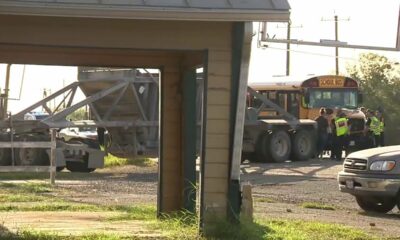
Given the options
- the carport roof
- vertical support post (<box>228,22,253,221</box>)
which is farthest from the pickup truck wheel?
the carport roof

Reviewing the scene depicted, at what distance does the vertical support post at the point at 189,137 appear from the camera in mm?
11117

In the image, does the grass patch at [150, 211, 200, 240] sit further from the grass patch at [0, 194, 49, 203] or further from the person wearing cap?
the person wearing cap

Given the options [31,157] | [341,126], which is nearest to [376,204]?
[31,157]

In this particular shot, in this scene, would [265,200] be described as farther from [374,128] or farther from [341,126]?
[374,128]

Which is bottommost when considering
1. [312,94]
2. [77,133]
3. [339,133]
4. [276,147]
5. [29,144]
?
[276,147]

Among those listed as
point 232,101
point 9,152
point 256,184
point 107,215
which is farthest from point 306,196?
point 9,152

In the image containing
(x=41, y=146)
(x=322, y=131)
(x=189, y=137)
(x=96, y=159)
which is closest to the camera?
(x=189, y=137)

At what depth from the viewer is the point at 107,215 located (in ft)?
40.1

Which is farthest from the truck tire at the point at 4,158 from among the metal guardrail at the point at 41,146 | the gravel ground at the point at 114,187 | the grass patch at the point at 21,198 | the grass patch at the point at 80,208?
the grass patch at the point at 80,208

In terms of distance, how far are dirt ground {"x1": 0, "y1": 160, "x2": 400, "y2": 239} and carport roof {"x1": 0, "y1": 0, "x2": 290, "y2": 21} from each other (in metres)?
3.00

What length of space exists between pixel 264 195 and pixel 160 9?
8567 millimetres

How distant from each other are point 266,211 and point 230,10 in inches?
214

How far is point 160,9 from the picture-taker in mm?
8734

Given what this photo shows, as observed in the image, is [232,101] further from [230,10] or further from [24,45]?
[24,45]
